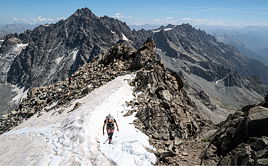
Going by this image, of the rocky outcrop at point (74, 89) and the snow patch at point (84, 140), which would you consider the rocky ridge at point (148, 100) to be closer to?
the rocky outcrop at point (74, 89)

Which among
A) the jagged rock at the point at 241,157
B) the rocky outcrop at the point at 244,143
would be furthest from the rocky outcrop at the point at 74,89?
the jagged rock at the point at 241,157

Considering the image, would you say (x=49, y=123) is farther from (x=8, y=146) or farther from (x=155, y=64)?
(x=155, y=64)

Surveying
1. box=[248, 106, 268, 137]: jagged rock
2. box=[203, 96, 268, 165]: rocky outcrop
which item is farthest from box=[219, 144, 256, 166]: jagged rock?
box=[248, 106, 268, 137]: jagged rock

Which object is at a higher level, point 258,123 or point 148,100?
point 258,123

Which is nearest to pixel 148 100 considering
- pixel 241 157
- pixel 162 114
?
pixel 162 114

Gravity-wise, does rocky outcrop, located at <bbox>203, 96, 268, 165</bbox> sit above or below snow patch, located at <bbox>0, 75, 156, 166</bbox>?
above

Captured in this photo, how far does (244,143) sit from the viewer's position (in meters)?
17.4

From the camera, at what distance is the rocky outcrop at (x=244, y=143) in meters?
15.2

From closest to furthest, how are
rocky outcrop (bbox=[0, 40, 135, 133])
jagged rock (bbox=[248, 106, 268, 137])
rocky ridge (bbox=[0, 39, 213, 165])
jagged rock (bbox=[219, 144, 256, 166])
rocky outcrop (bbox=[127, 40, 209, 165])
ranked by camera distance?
jagged rock (bbox=[219, 144, 256, 166]), jagged rock (bbox=[248, 106, 268, 137]), rocky outcrop (bbox=[127, 40, 209, 165]), rocky ridge (bbox=[0, 39, 213, 165]), rocky outcrop (bbox=[0, 40, 135, 133])

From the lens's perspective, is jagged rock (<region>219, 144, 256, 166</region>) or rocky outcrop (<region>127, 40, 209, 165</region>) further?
rocky outcrop (<region>127, 40, 209, 165</region>)

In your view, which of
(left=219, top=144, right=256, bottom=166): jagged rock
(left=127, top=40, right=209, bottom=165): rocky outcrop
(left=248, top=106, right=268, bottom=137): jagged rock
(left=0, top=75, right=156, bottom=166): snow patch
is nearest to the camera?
(left=219, top=144, right=256, bottom=166): jagged rock

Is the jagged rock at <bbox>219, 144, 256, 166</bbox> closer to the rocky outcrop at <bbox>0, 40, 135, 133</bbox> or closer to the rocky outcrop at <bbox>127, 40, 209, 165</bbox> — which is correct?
the rocky outcrop at <bbox>127, 40, 209, 165</bbox>

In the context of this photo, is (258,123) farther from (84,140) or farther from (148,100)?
(148,100)

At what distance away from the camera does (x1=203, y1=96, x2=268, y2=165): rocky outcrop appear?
49.9ft
